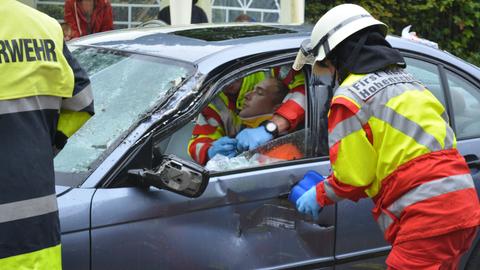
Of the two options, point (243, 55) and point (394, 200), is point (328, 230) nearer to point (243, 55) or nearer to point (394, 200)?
point (394, 200)

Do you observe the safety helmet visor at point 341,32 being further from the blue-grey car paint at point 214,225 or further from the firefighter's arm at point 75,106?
the firefighter's arm at point 75,106

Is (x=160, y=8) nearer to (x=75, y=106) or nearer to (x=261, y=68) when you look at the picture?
(x=261, y=68)

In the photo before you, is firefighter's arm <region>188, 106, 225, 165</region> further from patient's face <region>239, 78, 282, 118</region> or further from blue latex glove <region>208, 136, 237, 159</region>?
patient's face <region>239, 78, 282, 118</region>

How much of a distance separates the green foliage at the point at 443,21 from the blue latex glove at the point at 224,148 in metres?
6.58

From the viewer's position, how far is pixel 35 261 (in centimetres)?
196

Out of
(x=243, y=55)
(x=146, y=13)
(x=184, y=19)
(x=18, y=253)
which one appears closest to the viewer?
(x=18, y=253)

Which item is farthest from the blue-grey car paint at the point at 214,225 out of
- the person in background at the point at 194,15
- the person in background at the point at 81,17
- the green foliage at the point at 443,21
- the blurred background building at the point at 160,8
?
the green foliage at the point at 443,21

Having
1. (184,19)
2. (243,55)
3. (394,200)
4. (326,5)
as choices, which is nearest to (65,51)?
(243,55)

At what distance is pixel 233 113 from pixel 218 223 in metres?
0.95

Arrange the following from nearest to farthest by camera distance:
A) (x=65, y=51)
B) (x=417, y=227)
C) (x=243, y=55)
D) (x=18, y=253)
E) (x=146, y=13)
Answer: (x=18, y=253) → (x=65, y=51) → (x=417, y=227) → (x=243, y=55) → (x=146, y=13)

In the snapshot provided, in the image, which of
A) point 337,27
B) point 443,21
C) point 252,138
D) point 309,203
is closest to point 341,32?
point 337,27

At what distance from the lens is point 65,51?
2123 millimetres

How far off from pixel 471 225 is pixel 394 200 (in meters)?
Answer: 0.30

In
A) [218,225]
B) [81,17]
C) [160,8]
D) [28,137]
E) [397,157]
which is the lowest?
[160,8]
